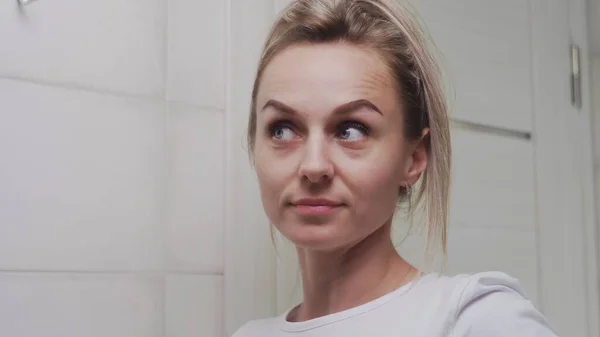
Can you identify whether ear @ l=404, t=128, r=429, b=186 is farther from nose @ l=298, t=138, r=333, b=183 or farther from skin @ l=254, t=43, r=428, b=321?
nose @ l=298, t=138, r=333, b=183

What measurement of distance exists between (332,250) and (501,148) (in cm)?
59

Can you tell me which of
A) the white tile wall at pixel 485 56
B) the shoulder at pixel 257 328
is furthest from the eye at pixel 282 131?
the white tile wall at pixel 485 56

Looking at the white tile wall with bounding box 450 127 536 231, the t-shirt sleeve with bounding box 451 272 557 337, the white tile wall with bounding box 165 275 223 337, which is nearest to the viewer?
the t-shirt sleeve with bounding box 451 272 557 337

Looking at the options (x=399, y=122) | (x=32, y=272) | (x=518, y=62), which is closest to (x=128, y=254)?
(x=32, y=272)

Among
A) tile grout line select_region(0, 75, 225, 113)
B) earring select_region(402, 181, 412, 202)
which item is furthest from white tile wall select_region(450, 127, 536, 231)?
tile grout line select_region(0, 75, 225, 113)

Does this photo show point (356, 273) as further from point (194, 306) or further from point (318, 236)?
point (194, 306)

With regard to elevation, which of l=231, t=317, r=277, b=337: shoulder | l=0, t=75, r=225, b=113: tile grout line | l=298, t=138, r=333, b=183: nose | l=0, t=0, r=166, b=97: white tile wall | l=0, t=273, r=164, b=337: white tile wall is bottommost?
l=231, t=317, r=277, b=337: shoulder

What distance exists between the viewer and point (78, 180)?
94 centimetres

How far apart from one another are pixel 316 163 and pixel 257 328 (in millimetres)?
267

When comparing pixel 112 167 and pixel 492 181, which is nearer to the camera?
pixel 112 167

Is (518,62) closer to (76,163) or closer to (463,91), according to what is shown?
(463,91)

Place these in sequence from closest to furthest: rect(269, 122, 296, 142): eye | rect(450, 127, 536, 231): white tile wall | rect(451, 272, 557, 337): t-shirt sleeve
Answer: rect(451, 272, 557, 337): t-shirt sleeve
rect(269, 122, 296, 142): eye
rect(450, 127, 536, 231): white tile wall

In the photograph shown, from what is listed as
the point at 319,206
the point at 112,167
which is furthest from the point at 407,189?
the point at 112,167

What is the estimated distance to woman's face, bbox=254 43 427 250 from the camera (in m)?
0.83
